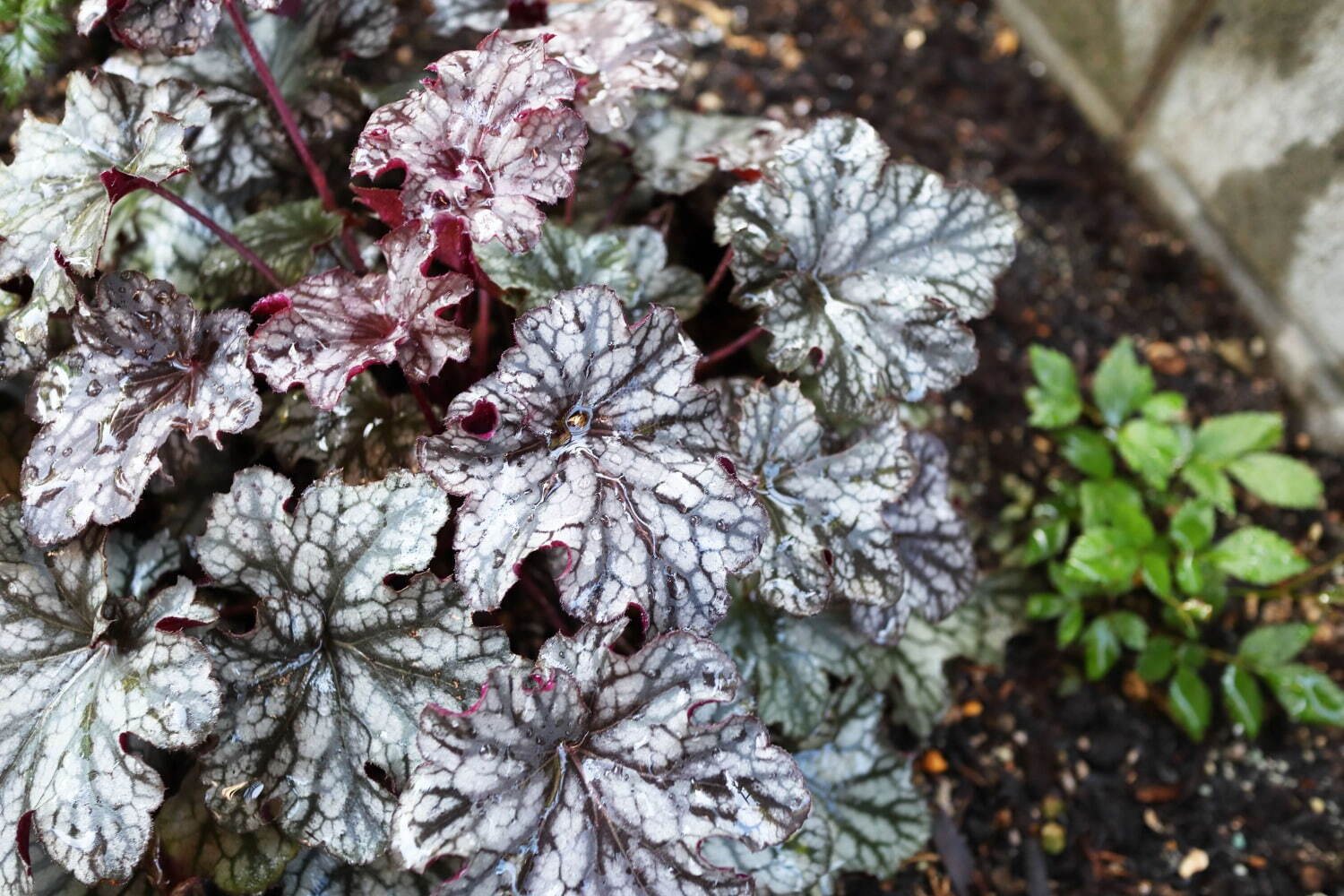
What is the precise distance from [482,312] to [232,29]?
2.21 ft

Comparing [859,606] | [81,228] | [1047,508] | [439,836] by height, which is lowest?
[1047,508]

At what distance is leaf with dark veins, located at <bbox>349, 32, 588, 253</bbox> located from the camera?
1221 mm

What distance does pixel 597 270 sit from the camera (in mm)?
1493

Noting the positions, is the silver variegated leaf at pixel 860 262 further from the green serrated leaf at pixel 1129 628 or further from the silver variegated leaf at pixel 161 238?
the silver variegated leaf at pixel 161 238

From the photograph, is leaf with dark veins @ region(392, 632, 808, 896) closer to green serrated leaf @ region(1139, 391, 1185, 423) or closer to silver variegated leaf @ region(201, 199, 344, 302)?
silver variegated leaf @ region(201, 199, 344, 302)

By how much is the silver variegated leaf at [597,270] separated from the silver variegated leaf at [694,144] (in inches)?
5.2

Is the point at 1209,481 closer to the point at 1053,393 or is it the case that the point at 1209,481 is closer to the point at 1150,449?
the point at 1150,449

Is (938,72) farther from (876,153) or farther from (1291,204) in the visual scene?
(876,153)

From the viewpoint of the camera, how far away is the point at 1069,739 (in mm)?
1968

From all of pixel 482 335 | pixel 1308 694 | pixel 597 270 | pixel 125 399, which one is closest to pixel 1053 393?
pixel 1308 694

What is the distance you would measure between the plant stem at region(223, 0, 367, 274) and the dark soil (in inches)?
45.9

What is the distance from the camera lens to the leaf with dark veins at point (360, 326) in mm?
1233

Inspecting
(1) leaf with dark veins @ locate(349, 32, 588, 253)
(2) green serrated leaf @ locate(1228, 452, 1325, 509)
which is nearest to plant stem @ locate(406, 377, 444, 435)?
(1) leaf with dark veins @ locate(349, 32, 588, 253)

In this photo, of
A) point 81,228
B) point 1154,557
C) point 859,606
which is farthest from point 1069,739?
point 81,228
